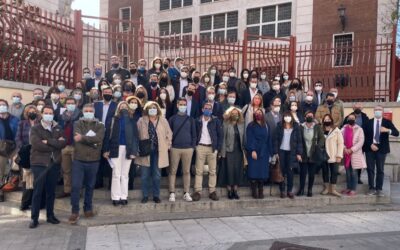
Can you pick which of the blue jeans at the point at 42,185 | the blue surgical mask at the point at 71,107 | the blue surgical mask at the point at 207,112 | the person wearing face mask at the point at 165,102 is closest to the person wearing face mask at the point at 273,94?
the blue surgical mask at the point at 207,112

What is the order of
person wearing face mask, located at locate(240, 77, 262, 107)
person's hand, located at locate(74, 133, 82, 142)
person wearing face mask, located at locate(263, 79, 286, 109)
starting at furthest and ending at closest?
1. person wearing face mask, located at locate(263, 79, 286, 109)
2. person wearing face mask, located at locate(240, 77, 262, 107)
3. person's hand, located at locate(74, 133, 82, 142)

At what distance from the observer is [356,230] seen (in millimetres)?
7113

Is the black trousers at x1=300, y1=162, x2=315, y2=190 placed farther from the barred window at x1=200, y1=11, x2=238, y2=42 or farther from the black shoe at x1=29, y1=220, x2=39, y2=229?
the barred window at x1=200, y1=11, x2=238, y2=42

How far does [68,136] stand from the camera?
742 cm

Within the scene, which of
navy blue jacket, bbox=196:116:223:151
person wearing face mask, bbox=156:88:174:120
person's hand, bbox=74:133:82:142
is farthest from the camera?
person wearing face mask, bbox=156:88:174:120

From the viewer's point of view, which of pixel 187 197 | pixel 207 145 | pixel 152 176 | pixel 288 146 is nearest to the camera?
pixel 152 176

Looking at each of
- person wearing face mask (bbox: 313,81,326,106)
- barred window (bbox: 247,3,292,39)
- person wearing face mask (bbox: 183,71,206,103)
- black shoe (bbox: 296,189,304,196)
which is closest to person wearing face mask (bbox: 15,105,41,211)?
person wearing face mask (bbox: 183,71,206,103)

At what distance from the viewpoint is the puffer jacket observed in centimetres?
677

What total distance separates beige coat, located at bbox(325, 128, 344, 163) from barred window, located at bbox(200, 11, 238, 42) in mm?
17980

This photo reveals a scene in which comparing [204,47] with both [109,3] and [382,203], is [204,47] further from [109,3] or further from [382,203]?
[109,3]

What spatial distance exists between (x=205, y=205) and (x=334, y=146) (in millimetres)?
3087

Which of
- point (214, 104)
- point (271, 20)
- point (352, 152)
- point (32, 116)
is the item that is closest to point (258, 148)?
point (214, 104)

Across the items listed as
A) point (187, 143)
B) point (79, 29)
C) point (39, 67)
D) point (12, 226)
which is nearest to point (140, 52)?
point (79, 29)

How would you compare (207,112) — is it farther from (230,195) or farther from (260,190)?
(260,190)
